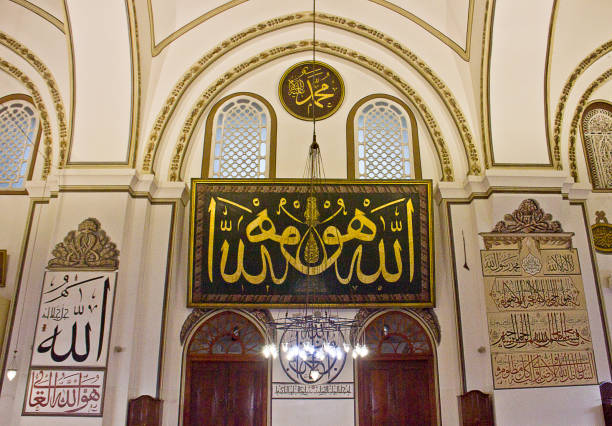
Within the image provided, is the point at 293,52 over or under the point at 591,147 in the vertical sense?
over

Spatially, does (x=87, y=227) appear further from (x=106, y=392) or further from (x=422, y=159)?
(x=422, y=159)

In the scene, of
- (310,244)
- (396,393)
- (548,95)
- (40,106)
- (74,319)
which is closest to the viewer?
Answer: (74,319)

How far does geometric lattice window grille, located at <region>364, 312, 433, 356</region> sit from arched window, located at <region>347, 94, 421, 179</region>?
5.22 feet

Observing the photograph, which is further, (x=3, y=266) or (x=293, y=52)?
(x=293, y=52)

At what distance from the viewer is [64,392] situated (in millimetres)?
4734

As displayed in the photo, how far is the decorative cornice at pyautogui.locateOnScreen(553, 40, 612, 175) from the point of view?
5.66m

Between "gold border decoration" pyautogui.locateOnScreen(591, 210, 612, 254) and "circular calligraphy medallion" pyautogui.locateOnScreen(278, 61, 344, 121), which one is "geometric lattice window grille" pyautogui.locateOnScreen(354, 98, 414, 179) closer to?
"circular calligraphy medallion" pyautogui.locateOnScreen(278, 61, 344, 121)

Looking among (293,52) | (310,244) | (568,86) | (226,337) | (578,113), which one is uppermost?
(293,52)

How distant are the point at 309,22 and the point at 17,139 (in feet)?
12.1

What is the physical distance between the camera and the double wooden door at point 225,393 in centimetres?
517

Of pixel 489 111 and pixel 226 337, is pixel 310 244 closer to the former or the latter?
pixel 226 337

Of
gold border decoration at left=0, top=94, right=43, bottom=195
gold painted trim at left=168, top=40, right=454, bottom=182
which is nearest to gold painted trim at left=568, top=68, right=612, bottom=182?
gold painted trim at left=168, top=40, right=454, bottom=182

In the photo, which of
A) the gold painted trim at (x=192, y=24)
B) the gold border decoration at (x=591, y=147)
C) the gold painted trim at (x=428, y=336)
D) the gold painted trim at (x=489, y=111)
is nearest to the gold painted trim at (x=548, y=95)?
the gold painted trim at (x=489, y=111)

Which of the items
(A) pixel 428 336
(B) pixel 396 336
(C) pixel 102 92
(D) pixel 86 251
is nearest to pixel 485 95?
(A) pixel 428 336
